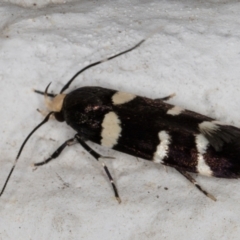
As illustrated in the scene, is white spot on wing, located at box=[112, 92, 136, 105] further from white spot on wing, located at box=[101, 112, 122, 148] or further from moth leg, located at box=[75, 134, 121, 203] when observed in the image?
moth leg, located at box=[75, 134, 121, 203]

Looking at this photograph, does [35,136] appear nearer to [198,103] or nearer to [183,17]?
[198,103]

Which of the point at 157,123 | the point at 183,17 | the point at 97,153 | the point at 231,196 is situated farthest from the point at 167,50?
the point at 231,196

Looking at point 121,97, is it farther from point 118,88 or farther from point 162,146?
point 162,146

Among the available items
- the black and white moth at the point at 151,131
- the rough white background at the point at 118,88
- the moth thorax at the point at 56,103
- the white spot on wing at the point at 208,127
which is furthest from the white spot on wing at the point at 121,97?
the white spot on wing at the point at 208,127

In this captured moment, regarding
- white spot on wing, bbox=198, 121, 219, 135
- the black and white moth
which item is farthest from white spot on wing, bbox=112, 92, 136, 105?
white spot on wing, bbox=198, 121, 219, 135

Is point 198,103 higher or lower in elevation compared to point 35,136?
higher

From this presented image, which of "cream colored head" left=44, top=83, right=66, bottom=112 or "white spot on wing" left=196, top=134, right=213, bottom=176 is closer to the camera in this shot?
"white spot on wing" left=196, top=134, right=213, bottom=176

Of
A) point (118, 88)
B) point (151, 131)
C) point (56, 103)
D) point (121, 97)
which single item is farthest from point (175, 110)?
point (56, 103)
